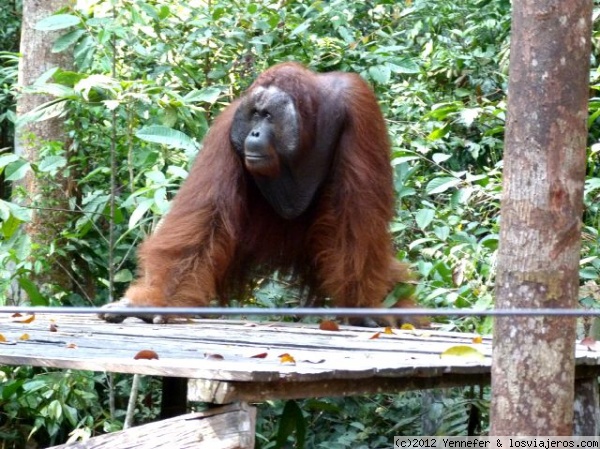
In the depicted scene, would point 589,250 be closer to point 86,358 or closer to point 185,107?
point 185,107

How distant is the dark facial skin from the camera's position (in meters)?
4.19

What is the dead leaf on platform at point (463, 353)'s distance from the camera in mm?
3015

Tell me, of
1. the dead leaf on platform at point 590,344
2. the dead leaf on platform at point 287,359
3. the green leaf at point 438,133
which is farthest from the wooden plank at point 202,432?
the green leaf at point 438,133

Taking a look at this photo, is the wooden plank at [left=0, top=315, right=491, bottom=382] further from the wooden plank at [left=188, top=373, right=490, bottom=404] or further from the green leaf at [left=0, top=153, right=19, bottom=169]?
the green leaf at [left=0, top=153, right=19, bottom=169]

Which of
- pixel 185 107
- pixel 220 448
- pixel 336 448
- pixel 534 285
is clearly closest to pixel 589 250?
pixel 336 448

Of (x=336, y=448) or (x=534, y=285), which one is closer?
(x=534, y=285)

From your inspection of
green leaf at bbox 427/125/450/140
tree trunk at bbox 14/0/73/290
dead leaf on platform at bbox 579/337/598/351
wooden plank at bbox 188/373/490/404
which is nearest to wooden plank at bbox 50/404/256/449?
wooden plank at bbox 188/373/490/404

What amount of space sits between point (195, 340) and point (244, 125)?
120 centimetres

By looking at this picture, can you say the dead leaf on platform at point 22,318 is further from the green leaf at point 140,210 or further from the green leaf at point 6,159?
the green leaf at point 6,159

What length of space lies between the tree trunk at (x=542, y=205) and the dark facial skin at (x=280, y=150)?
6.04ft

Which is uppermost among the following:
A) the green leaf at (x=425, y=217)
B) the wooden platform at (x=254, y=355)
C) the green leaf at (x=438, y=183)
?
the green leaf at (x=438, y=183)

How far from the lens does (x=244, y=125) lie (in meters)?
4.25

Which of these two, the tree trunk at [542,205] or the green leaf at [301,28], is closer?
the tree trunk at [542,205]

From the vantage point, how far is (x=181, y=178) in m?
4.79
